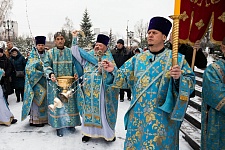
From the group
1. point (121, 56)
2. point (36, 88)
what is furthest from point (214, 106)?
point (121, 56)

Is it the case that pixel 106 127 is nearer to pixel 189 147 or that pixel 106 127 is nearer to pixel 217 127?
pixel 189 147

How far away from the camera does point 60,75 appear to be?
4.82 m

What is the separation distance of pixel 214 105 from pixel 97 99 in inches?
87.4

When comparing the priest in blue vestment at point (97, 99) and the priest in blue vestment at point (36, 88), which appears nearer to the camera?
the priest in blue vestment at point (97, 99)

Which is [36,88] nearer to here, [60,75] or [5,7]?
[60,75]

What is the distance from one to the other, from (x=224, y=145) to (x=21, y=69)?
7111mm

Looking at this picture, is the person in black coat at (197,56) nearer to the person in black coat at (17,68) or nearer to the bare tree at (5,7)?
the person in black coat at (17,68)

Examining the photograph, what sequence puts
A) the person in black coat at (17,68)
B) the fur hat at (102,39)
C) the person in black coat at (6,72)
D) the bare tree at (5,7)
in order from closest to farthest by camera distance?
the fur hat at (102,39) → the person in black coat at (6,72) → the person in black coat at (17,68) → the bare tree at (5,7)

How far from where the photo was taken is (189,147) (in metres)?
4.32

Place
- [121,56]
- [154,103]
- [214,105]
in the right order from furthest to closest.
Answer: [121,56]
[214,105]
[154,103]

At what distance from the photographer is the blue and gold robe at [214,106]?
2.50 meters

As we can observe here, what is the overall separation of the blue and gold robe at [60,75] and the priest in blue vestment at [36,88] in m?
0.51

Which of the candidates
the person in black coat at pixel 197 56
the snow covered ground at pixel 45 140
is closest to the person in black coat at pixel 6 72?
the snow covered ground at pixel 45 140

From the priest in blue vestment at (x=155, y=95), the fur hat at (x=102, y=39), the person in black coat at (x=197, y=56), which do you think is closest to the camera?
the priest in blue vestment at (x=155, y=95)
